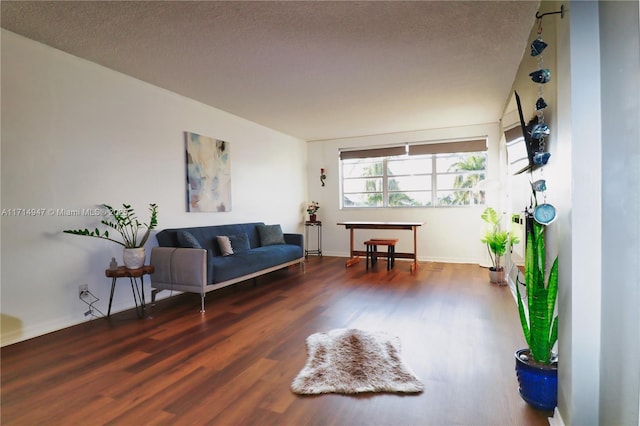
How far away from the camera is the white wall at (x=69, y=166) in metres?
2.93

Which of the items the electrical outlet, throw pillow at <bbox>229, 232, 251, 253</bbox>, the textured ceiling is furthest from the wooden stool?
the electrical outlet

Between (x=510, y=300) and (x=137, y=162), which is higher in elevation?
(x=137, y=162)

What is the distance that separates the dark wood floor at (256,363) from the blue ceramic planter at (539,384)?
0.06 metres

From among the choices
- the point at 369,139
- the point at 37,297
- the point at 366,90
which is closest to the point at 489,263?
the point at 369,139

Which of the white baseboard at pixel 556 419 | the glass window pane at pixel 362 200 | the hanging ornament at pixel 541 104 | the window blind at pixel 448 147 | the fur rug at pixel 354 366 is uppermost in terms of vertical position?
the window blind at pixel 448 147

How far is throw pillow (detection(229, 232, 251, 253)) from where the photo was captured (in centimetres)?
486

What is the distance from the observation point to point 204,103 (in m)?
4.89

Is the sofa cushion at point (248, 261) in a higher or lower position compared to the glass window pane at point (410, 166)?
lower

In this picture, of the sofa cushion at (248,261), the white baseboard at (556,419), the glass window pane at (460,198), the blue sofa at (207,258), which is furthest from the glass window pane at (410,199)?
the white baseboard at (556,419)

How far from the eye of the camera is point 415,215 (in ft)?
23.0

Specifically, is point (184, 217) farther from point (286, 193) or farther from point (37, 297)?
point (286, 193)

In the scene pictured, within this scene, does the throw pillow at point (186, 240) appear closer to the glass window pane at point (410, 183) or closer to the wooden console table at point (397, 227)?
the wooden console table at point (397, 227)

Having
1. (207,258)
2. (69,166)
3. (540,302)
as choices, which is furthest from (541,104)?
(69,166)

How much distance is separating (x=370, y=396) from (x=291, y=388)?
18.4 inches
